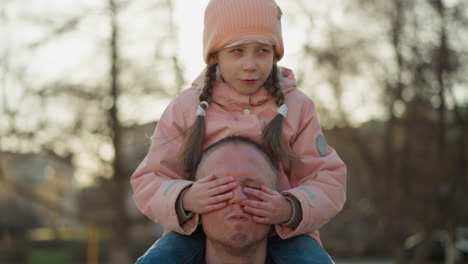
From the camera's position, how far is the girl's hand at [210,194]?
297cm

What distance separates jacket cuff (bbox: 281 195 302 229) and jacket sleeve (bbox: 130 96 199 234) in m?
0.45

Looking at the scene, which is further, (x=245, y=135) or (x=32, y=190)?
Result: (x=32, y=190)

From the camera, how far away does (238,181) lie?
3.03m

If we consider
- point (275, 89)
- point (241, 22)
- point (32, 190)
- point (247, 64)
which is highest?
point (241, 22)

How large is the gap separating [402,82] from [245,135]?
1237 cm

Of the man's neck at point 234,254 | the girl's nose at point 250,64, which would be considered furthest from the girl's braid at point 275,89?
the man's neck at point 234,254

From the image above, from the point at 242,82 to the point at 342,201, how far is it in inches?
31.0

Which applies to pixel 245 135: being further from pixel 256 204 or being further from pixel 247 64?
pixel 256 204

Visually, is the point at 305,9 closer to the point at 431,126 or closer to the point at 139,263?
the point at 431,126

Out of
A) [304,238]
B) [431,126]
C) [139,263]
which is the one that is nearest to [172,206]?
[139,263]

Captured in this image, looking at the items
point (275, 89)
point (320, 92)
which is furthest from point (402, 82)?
point (275, 89)

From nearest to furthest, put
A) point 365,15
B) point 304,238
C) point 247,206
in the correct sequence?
1. point 247,206
2. point 304,238
3. point 365,15

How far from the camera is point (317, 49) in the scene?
51.8 ft

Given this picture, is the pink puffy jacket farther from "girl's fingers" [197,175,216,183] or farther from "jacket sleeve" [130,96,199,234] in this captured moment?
"girl's fingers" [197,175,216,183]
